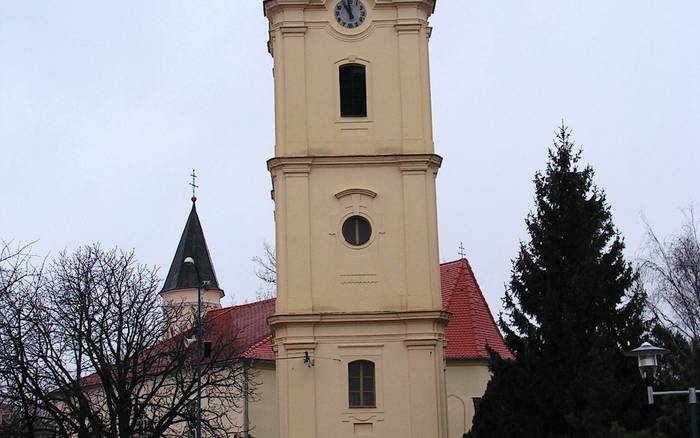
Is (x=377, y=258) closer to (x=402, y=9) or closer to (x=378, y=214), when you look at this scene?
(x=378, y=214)

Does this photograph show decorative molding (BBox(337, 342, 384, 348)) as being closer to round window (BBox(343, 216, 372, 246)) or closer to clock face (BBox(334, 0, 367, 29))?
round window (BBox(343, 216, 372, 246))

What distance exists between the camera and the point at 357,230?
122 ft

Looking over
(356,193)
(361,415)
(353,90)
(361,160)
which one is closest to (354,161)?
(361,160)

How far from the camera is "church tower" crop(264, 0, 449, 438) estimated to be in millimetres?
36125

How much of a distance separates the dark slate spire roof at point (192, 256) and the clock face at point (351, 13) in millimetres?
30180

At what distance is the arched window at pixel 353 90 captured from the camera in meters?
38.0

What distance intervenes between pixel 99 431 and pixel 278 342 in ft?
17.9

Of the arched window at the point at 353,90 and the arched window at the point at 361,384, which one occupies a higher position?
the arched window at the point at 353,90

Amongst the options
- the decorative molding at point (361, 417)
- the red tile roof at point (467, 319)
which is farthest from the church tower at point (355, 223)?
the red tile roof at point (467, 319)

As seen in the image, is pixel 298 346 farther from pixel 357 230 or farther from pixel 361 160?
pixel 361 160

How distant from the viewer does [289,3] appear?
37.9 metres

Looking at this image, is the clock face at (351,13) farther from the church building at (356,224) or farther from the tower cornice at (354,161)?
the tower cornice at (354,161)

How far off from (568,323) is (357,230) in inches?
414

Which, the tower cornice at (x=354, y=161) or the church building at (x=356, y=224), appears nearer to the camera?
the church building at (x=356, y=224)
